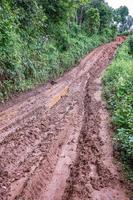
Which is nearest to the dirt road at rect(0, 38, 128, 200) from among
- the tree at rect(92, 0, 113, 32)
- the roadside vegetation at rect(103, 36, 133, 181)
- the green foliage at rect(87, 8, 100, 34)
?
the roadside vegetation at rect(103, 36, 133, 181)

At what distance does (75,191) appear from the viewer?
5.40 m

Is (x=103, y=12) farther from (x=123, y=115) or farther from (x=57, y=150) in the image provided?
(x=57, y=150)

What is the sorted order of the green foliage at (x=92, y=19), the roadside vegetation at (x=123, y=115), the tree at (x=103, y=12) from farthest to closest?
1. the tree at (x=103, y=12)
2. the green foliage at (x=92, y=19)
3. the roadside vegetation at (x=123, y=115)

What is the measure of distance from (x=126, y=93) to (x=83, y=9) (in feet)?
90.1

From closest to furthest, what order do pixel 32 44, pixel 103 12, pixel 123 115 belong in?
pixel 123 115, pixel 32 44, pixel 103 12

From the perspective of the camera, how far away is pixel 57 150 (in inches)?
281

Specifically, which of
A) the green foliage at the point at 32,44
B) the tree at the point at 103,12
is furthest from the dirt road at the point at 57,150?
Answer: the tree at the point at 103,12

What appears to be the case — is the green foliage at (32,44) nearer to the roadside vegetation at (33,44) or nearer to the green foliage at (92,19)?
the roadside vegetation at (33,44)

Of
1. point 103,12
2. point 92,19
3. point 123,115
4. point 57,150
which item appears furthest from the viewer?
point 103,12

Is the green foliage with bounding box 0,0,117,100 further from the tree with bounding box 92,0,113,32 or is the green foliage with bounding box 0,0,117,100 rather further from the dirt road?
the tree with bounding box 92,0,113,32

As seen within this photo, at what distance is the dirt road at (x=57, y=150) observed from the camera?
546 centimetres

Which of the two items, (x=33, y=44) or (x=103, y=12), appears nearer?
(x=33, y=44)

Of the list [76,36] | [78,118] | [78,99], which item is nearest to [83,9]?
[76,36]

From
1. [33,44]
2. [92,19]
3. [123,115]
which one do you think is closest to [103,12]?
[92,19]
